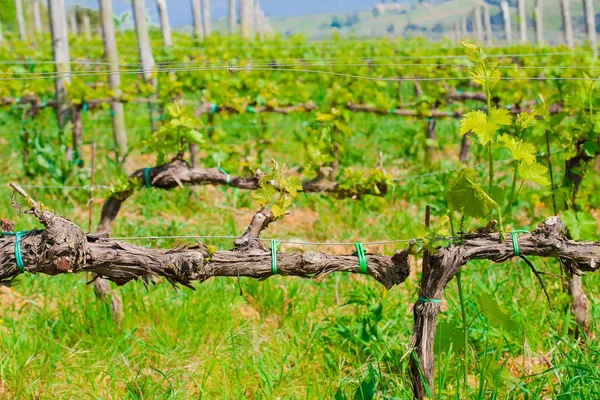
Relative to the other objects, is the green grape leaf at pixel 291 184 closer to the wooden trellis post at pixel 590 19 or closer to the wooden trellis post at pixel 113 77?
the wooden trellis post at pixel 113 77

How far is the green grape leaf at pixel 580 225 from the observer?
2828 mm

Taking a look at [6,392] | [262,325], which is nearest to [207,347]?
[262,325]

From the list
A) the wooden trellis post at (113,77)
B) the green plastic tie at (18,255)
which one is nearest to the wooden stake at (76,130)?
the wooden trellis post at (113,77)

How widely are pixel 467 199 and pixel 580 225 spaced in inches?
43.7

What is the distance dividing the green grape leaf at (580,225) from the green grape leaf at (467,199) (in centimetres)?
101

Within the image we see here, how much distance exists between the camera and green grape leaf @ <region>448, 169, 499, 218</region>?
1.98 meters

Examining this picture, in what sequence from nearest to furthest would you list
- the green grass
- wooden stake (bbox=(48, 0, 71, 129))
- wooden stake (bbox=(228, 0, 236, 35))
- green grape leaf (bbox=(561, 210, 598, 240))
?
1. the green grass
2. green grape leaf (bbox=(561, 210, 598, 240))
3. wooden stake (bbox=(48, 0, 71, 129))
4. wooden stake (bbox=(228, 0, 236, 35))

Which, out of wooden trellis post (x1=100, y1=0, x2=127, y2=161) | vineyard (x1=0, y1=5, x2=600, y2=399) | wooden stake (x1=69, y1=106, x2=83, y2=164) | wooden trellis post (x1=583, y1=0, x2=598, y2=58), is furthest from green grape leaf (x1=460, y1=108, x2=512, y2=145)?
wooden trellis post (x1=583, y1=0, x2=598, y2=58)

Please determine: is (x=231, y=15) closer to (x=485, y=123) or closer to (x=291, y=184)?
Answer: (x=291, y=184)

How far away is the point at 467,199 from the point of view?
6.59ft

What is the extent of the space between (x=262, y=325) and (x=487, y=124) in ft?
5.35

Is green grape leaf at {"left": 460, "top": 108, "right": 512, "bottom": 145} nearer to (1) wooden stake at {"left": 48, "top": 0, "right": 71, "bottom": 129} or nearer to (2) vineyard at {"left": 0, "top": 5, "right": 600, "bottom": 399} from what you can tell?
(2) vineyard at {"left": 0, "top": 5, "right": 600, "bottom": 399}

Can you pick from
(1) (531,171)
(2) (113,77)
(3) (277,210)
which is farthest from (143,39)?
(1) (531,171)

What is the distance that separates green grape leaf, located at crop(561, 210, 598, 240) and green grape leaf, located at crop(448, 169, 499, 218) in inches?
39.6
